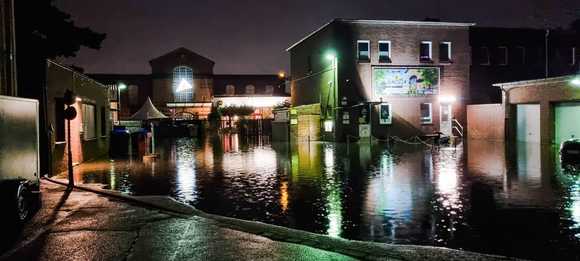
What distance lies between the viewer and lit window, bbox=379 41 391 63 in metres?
40.5

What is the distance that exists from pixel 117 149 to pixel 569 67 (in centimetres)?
3740

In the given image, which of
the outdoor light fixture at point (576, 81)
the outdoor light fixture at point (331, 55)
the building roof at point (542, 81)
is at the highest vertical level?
the outdoor light fixture at point (331, 55)

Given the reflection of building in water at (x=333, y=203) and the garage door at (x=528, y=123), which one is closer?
the reflection of building in water at (x=333, y=203)

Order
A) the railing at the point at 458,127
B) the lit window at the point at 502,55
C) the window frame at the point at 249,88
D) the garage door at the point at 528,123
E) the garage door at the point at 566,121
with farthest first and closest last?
the window frame at the point at 249,88 < the lit window at the point at 502,55 < the railing at the point at 458,127 < the garage door at the point at 528,123 < the garage door at the point at 566,121

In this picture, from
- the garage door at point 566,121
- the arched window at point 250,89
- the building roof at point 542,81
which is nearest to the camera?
the building roof at point 542,81

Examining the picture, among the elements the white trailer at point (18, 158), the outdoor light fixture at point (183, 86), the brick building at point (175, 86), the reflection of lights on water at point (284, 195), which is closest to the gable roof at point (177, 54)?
the brick building at point (175, 86)

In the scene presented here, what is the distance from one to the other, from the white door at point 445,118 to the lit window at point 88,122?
85.4 feet

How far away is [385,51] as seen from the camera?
4075cm

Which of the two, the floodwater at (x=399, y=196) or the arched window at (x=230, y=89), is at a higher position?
the arched window at (x=230, y=89)

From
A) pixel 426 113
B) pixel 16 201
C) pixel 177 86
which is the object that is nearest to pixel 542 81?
pixel 426 113

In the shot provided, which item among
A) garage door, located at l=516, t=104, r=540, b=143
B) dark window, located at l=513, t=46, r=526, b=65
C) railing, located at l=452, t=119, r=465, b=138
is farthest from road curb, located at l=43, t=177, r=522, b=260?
dark window, located at l=513, t=46, r=526, b=65

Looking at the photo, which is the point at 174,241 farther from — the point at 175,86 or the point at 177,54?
the point at 177,54

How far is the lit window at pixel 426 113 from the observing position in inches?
1644

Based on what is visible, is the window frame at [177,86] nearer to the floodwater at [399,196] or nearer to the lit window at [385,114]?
the lit window at [385,114]
